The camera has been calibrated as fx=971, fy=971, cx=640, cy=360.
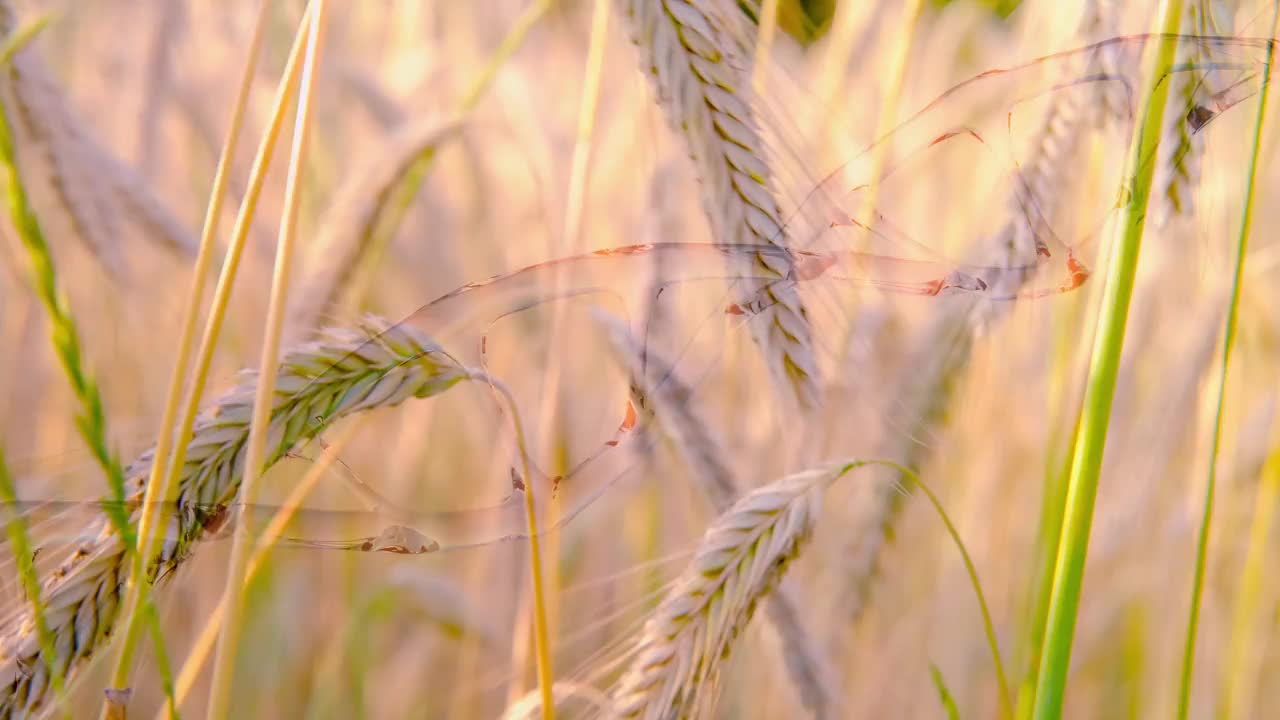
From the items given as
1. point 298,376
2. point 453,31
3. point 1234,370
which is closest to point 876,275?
point 298,376

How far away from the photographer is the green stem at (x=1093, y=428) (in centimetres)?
33

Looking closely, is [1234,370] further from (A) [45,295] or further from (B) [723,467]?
(A) [45,295]

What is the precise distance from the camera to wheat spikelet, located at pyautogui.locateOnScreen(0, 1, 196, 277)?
24.2 inches

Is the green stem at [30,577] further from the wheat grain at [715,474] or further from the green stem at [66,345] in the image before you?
the wheat grain at [715,474]

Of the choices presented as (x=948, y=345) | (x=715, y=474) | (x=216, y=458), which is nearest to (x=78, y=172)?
(x=216, y=458)

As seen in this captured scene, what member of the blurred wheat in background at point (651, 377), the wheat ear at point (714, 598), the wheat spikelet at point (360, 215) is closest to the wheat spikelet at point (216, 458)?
the blurred wheat in background at point (651, 377)

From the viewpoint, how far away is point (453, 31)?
57.5 inches

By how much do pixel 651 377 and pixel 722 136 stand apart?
5.0 inches

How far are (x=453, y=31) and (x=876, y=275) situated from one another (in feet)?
3.70

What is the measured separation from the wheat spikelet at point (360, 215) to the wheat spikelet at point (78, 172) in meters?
0.13

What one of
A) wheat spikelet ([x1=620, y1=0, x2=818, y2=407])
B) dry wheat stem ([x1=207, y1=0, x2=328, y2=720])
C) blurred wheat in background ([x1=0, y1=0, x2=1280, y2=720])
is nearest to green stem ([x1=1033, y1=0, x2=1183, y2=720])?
blurred wheat in background ([x1=0, y1=0, x2=1280, y2=720])

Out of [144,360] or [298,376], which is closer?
[298,376]

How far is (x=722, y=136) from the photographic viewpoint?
476 millimetres

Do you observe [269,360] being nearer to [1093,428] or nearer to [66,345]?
[66,345]
